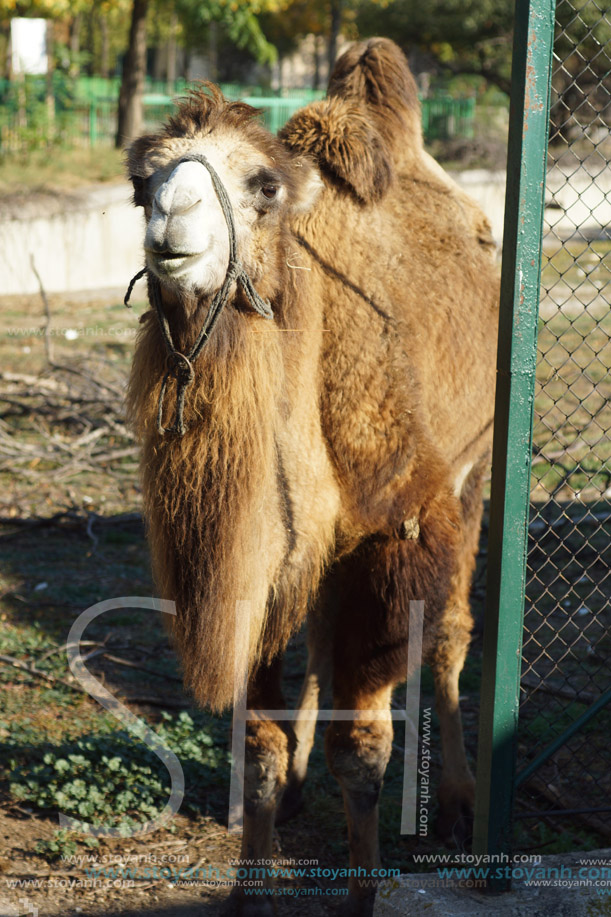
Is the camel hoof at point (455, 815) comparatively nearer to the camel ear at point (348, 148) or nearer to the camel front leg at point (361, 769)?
the camel front leg at point (361, 769)

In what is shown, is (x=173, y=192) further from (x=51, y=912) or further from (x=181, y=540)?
(x=51, y=912)

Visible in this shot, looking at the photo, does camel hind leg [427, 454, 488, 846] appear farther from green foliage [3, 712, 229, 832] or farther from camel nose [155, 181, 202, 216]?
camel nose [155, 181, 202, 216]

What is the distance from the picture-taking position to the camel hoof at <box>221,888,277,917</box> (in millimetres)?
3336

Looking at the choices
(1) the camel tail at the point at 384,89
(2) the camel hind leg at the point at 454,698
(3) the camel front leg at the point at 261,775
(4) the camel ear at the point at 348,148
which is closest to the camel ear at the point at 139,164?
(4) the camel ear at the point at 348,148

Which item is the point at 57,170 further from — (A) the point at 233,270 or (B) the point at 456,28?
(A) the point at 233,270

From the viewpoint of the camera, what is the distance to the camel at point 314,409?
273cm

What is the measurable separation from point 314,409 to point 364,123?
3.85 ft

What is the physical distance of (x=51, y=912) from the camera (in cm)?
328

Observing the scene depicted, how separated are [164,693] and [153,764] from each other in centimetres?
72

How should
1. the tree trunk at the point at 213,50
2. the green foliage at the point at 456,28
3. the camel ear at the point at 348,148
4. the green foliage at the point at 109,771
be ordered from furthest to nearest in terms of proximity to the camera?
1. the tree trunk at the point at 213,50
2. the green foliage at the point at 456,28
3. the green foliage at the point at 109,771
4. the camel ear at the point at 348,148

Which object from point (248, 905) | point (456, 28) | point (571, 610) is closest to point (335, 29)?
point (456, 28)

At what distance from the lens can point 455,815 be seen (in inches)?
157

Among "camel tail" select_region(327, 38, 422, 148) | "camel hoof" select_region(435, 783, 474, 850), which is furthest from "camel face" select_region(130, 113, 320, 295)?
"camel hoof" select_region(435, 783, 474, 850)

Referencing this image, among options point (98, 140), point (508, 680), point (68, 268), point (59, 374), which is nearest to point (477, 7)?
point (98, 140)
